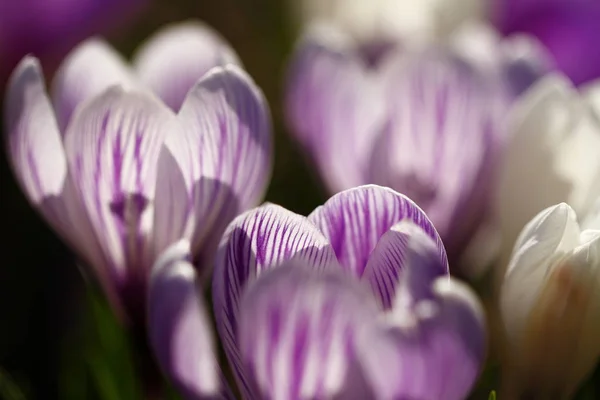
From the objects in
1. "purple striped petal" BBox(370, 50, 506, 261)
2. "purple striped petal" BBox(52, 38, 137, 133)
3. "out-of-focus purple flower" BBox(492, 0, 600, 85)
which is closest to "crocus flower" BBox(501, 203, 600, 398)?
"purple striped petal" BBox(370, 50, 506, 261)

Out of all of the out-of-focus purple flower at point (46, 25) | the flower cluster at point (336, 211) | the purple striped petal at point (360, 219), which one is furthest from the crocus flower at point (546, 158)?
the out-of-focus purple flower at point (46, 25)

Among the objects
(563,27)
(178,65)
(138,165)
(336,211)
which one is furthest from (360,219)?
(563,27)

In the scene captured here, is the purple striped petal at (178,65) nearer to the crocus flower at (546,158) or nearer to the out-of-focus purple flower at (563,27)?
the crocus flower at (546,158)

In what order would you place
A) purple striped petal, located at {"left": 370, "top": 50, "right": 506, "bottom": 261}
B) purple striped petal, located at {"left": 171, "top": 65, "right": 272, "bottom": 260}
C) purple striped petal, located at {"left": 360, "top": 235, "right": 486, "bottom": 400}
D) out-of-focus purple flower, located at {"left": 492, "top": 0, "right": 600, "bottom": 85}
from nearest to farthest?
purple striped petal, located at {"left": 360, "top": 235, "right": 486, "bottom": 400}, purple striped petal, located at {"left": 171, "top": 65, "right": 272, "bottom": 260}, purple striped petal, located at {"left": 370, "top": 50, "right": 506, "bottom": 261}, out-of-focus purple flower, located at {"left": 492, "top": 0, "right": 600, "bottom": 85}

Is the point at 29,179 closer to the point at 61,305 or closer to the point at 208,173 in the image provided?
the point at 208,173

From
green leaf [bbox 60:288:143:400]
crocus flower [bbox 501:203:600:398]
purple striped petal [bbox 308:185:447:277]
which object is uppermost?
purple striped petal [bbox 308:185:447:277]

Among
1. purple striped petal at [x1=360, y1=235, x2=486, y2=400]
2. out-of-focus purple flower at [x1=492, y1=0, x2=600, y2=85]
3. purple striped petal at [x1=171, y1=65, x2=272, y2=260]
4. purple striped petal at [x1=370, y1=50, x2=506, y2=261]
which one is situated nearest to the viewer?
purple striped petal at [x1=360, y1=235, x2=486, y2=400]

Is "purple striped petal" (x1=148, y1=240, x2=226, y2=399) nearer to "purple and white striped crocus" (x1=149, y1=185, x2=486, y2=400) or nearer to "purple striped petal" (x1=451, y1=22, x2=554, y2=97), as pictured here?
"purple and white striped crocus" (x1=149, y1=185, x2=486, y2=400)

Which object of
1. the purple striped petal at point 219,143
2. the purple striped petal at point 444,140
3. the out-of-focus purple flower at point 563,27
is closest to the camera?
the purple striped petal at point 219,143
